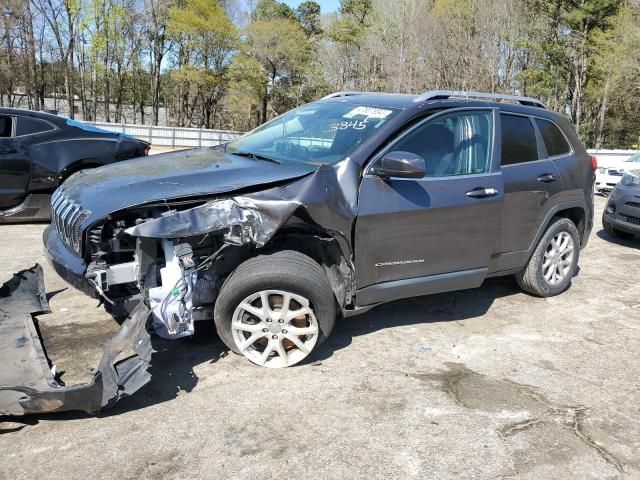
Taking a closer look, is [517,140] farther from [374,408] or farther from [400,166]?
[374,408]

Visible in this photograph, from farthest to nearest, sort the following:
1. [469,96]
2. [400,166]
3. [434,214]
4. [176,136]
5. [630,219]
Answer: [176,136]
[630,219]
[469,96]
[434,214]
[400,166]

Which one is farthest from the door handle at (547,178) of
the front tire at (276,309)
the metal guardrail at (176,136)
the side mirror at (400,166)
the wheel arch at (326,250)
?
the metal guardrail at (176,136)

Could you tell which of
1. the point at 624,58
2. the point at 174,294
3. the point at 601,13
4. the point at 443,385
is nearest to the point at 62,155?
the point at 174,294

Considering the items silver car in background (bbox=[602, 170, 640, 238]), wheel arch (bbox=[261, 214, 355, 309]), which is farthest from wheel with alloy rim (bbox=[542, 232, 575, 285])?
silver car in background (bbox=[602, 170, 640, 238])

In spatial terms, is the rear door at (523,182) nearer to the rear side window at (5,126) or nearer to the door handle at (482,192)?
the door handle at (482,192)

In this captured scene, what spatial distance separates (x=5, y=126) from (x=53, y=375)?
5353mm

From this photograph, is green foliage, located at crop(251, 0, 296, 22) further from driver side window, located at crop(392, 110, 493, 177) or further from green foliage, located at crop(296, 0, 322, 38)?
driver side window, located at crop(392, 110, 493, 177)

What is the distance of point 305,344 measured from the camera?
143 inches

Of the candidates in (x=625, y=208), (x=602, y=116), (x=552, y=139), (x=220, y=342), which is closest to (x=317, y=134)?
(x=220, y=342)

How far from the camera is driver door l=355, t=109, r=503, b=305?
379cm

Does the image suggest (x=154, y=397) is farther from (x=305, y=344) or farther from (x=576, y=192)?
(x=576, y=192)

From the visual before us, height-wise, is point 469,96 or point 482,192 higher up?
point 469,96

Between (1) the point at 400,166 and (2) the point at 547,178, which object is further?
(2) the point at 547,178

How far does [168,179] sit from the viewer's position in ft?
11.6
